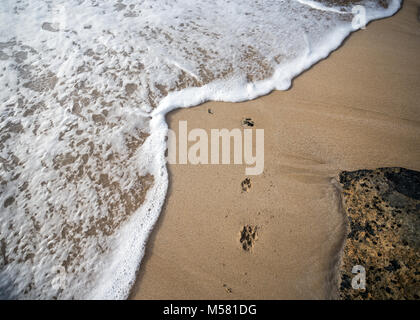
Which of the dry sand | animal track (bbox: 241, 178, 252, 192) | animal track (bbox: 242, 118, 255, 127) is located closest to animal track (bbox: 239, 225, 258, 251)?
the dry sand

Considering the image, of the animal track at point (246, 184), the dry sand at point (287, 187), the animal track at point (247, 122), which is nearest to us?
the dry sand at point (287, 187)

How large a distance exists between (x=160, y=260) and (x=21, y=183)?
1467mm

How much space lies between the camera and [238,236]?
2.06m

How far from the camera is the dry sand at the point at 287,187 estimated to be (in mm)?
1891

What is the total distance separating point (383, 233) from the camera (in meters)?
1.90

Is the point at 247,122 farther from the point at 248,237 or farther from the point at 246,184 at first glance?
the point at 248,237

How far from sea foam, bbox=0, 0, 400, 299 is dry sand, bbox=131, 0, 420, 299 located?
213mm


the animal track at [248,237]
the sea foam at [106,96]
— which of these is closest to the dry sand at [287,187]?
the animal track at [248,237]

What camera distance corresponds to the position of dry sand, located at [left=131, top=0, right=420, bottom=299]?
1.89 meters

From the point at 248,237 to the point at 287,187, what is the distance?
22.8 inches

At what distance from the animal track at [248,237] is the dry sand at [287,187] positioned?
0.10 ft

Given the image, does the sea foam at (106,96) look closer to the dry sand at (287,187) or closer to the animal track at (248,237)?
the dry sand at (287,187)

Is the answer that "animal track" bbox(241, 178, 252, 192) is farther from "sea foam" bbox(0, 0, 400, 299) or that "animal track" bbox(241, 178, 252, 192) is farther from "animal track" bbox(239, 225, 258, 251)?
"sea foam" bbox(0, 0, 400, 299)

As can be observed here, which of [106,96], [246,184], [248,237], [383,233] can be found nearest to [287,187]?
[246,184]
